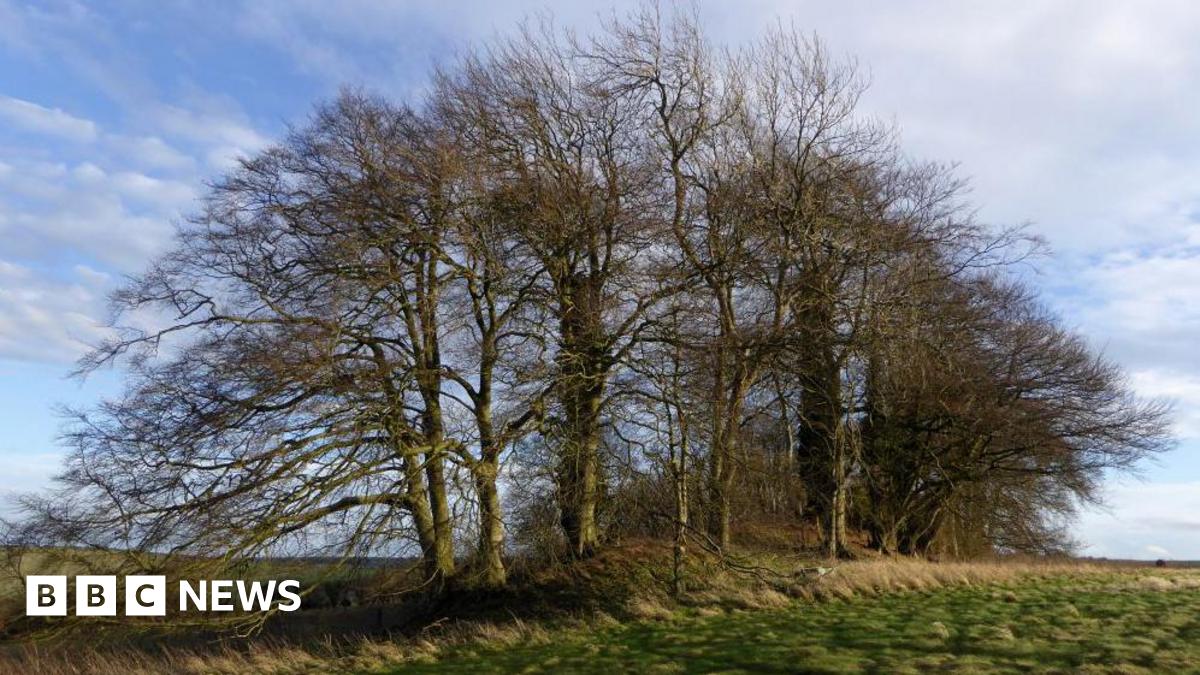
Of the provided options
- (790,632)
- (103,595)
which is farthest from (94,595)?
(790,632)

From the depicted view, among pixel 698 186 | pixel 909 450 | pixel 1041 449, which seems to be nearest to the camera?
pixel 698 186

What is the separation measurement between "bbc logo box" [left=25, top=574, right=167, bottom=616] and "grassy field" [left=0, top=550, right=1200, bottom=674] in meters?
0.68

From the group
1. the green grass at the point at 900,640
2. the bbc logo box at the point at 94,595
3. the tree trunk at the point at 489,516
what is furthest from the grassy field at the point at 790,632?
the tree trunk at the point at 489,516

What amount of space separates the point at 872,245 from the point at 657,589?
9.17m

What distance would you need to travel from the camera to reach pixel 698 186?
21.0m

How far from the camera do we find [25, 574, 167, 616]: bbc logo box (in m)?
14.2

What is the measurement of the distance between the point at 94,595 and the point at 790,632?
9625 millimetres

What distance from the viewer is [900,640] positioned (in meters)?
12.3

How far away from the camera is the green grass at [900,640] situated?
35.9 ft

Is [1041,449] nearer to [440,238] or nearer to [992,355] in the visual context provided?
[992,355]

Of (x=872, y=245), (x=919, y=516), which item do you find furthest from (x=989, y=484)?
(x=872, y=245)

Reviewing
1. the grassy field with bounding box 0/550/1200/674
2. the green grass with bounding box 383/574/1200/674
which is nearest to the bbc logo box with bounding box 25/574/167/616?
the grassy field with bounding box 0/550/1200/674

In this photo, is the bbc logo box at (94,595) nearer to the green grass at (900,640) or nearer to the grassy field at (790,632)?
the grassy field at (790,632)

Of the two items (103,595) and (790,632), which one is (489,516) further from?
(103,595)
